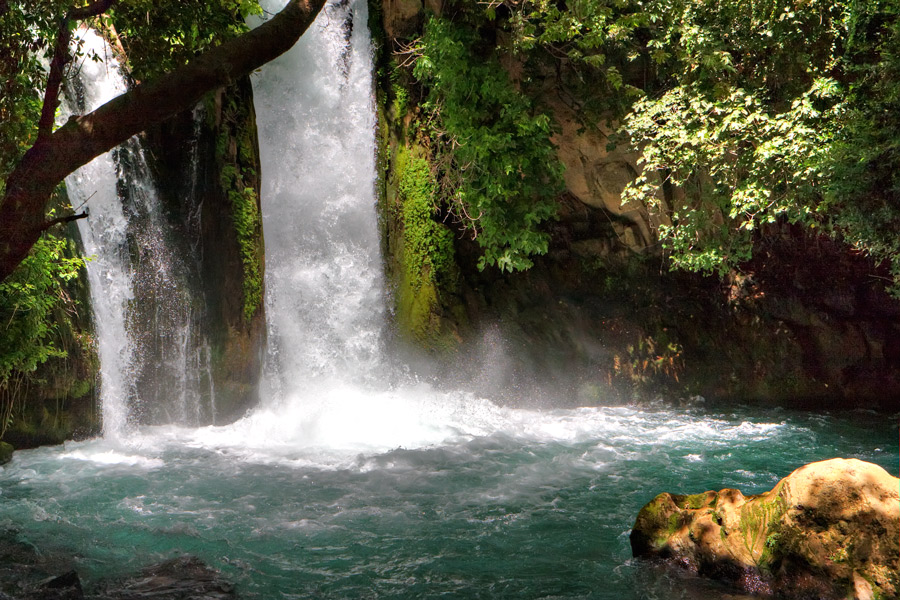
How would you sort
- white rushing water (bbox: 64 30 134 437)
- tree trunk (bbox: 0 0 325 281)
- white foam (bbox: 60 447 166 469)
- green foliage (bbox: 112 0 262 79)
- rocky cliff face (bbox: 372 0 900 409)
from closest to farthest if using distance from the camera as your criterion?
tree trunk (bbox: 0 0 325 281), green foliage (bbox: 112 0 262 79), white foam (bbox: 60 447 166 469), white rushing water (bbox: 64 30 134 437), rocky cliff face (bbox: 372 0 900 409)

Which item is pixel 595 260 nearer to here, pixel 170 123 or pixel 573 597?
pixel 170 123

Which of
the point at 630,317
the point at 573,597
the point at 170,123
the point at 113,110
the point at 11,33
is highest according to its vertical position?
the point at 170,123

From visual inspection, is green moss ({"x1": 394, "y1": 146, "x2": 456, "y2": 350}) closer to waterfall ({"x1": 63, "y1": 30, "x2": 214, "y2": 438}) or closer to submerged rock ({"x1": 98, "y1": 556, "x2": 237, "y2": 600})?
waterfall ({"x1": 63, "y1": 30, "x2": 214, "y2": 438})

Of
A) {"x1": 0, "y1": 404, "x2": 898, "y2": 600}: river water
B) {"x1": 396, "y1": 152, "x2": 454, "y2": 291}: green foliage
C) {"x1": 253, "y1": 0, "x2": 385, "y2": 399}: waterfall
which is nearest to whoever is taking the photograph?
{"x1": 0, "y1": 404, "x2": 898, "y2": 600}: river water

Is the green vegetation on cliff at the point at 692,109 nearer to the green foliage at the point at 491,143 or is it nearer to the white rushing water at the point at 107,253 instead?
the green foliage at the point at 491,143

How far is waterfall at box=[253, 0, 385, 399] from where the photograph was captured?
38.6 ft

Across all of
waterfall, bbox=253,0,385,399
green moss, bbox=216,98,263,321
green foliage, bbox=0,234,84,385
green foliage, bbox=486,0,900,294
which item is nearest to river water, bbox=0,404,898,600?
waterfall, bbox=253,0,385,399

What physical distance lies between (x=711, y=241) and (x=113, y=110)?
882 centimetres

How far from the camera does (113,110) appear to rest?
4.62 m

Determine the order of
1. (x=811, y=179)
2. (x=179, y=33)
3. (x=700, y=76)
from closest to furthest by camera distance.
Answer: (x=179, y=33)
(x=811, y=179)
(x=700, y=76)

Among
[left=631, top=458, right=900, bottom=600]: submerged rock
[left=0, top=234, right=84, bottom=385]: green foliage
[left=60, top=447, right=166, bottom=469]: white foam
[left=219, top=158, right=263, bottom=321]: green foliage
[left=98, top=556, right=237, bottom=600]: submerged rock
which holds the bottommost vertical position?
[left=98, top=556, right=237, bottom=600]: submerged rock

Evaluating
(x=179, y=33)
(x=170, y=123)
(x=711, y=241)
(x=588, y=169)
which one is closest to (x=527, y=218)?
(x=588, y=169)

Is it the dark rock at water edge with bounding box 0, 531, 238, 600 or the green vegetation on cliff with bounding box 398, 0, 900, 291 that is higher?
the green vegetation on cliff with bounding box 398, 0, 900, 291

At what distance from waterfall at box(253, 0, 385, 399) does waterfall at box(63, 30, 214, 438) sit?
1.70m
